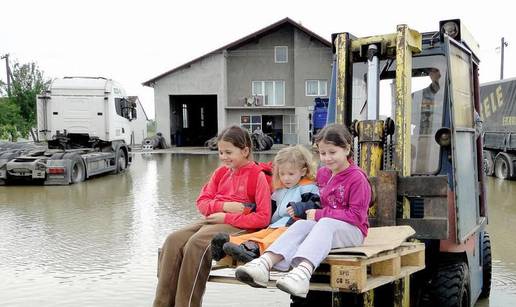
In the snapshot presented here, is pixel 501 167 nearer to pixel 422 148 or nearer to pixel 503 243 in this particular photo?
pixel 503 243

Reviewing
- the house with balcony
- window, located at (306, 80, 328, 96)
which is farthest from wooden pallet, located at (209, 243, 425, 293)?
window, located at (306, 80, 328, 96)

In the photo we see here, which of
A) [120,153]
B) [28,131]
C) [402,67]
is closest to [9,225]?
[402,67]

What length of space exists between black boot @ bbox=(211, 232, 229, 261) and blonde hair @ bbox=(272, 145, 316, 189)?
0.88 m

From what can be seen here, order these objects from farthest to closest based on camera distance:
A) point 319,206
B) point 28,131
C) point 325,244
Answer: point 28,131 < point 319,206 < point 325,244

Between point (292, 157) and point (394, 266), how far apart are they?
1149 millimetres

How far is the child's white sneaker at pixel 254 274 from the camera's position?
10.3ft

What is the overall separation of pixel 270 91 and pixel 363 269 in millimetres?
39603

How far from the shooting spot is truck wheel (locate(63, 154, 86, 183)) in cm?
1714

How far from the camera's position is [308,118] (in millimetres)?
41469

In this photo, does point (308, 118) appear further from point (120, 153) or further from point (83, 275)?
point (83, 275)

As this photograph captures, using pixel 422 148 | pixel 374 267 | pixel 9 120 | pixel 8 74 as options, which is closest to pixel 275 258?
pixel 374 267

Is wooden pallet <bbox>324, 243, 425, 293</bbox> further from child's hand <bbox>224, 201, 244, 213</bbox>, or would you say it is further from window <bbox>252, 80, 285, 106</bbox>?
window <bbox>252, 80, 285, 106</bbox>

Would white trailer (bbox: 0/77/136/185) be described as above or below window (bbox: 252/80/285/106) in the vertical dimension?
below

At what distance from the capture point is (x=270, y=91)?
1673 inches
